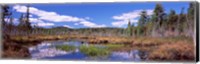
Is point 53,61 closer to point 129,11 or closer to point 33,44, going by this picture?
point 33,44

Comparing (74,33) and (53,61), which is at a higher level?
(74,33)

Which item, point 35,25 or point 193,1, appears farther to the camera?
point 35,25

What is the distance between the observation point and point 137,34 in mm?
2926

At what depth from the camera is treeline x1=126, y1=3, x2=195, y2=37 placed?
9.29ft

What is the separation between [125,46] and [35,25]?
0.79 meters

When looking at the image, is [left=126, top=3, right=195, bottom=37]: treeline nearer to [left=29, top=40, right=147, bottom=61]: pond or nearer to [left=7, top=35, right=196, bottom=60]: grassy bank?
[left=7, top=35, right=196, bottom=60]: grassy bank

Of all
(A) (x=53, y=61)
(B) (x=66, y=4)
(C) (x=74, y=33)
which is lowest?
(A) (x=53, y=61)

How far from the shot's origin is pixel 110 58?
9.64 ft

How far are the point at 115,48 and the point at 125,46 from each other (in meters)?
0.08

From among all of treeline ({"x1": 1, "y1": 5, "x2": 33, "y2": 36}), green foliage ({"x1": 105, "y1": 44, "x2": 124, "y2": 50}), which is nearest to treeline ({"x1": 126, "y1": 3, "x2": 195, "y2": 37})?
green foliage ({"x1": 105, "y1": 44, "x2": 124, "y2": 50})

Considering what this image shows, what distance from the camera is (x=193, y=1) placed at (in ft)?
9.21

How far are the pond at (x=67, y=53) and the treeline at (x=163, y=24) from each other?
18cm

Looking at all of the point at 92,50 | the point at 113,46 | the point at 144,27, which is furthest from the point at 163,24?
the point at 92,50

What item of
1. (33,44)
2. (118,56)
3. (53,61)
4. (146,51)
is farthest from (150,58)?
(33,44)
